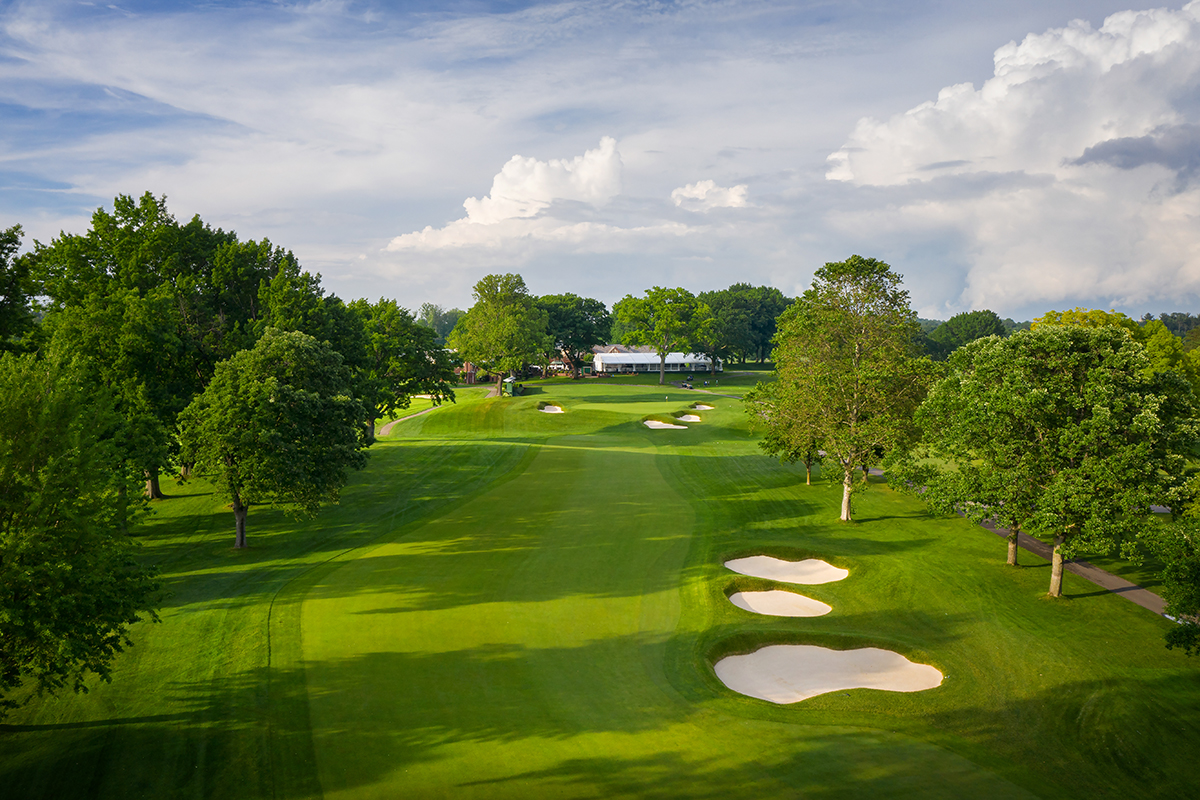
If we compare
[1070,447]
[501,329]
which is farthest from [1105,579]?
[501,329]

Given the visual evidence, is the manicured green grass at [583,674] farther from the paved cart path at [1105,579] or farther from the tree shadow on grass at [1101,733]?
the paved cart path at [1105,579]

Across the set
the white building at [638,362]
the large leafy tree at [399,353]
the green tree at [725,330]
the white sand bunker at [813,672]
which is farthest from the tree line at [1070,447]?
the white building at [638,362]

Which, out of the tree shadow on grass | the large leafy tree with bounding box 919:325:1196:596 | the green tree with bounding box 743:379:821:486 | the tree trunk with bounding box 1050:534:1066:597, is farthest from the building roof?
Result: the tree shadow on grass

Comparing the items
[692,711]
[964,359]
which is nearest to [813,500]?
[964,359]

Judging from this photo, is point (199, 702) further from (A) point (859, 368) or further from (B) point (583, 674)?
(A) point (859, 368)

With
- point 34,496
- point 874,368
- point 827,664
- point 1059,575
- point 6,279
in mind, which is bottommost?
point 827,664

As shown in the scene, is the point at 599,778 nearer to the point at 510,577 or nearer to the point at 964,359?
the point at 510,577
